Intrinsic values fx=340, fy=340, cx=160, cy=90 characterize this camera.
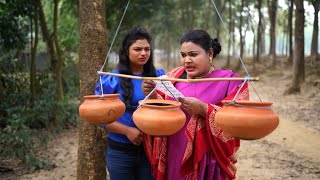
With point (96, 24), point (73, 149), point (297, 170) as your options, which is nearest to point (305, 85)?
point (297, 170)

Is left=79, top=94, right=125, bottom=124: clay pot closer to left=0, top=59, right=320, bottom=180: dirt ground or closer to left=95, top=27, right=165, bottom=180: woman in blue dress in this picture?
left=95, top=27, right=165, bottom=180: woman in blue dress

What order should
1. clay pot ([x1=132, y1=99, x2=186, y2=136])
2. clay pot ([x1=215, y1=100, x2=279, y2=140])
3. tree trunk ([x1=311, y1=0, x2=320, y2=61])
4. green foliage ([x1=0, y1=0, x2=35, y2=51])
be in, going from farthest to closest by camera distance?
tree trunk ([x1=311, y1=0, x2=320, y2=61]) < green foliage ([x1=0, y1=0, x2=35, y2=51]) < clay pot ([x1=132, y1=99, x2=186, y2=136]) < clay pot ([x1=215, y1=100, x2=279, y2=140])

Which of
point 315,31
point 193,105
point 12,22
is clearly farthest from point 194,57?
point 315,31

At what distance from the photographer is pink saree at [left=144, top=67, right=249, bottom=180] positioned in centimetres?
196

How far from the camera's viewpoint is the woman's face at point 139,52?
2.33 meters

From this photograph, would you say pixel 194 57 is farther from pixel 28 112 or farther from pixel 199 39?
pixel 28 112

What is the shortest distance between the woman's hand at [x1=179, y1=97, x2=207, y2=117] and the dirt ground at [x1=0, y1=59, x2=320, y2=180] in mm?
3197

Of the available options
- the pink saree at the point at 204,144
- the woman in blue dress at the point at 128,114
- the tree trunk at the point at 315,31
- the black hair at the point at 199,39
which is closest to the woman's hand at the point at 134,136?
the woman in blue dress at the point at 128,114

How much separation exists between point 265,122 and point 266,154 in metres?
4.58

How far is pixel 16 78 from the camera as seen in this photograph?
7.36 m

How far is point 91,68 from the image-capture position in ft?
9.59

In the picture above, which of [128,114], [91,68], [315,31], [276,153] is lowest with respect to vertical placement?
[276,153]

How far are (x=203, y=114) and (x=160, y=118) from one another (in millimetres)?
314

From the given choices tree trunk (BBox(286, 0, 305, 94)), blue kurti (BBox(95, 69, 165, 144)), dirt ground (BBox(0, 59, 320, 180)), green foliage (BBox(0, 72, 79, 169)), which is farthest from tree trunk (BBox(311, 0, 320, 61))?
blue kurti (BBox(95, 69, 165, 144))
